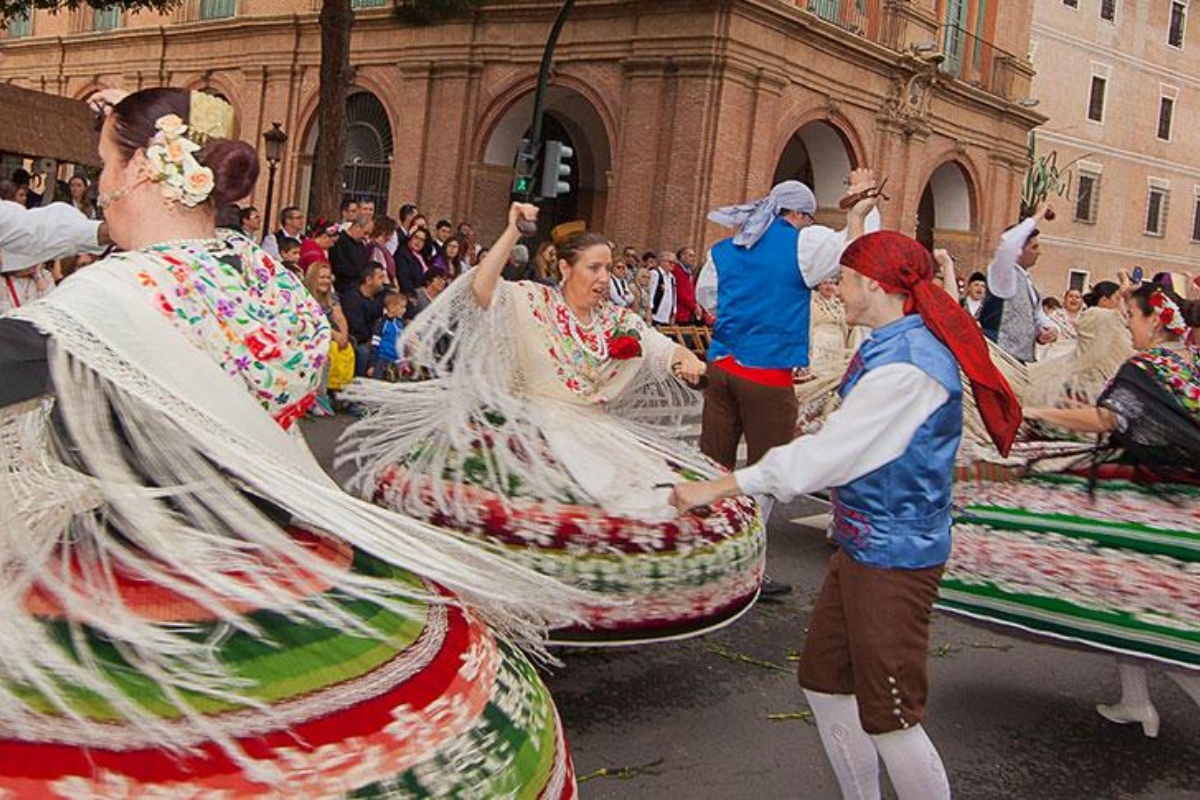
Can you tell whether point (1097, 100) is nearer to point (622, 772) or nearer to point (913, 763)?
point (622, 772)

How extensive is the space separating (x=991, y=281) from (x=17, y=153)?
383 inches

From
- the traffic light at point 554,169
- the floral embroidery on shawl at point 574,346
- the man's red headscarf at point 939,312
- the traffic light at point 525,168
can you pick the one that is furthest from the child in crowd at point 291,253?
the man's red headscarf at point 939,312

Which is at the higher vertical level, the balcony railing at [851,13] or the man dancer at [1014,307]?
the balcony railing at [851,13]

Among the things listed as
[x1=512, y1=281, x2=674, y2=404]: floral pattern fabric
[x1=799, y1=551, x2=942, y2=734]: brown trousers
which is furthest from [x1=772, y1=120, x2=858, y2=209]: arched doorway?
[x1=799, y1=551, x2=942, y2=734]: brown trousers

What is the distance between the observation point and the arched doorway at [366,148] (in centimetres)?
2634

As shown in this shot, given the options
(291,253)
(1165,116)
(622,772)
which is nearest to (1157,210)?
(1165,116)

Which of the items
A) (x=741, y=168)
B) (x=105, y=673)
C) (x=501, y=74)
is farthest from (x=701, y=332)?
(x=105, y=673)

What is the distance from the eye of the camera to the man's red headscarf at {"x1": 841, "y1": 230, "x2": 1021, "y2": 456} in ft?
11.0

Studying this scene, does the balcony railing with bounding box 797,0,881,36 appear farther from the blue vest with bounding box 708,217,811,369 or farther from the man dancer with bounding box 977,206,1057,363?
the blue vest with bounding box 708,217,811,369

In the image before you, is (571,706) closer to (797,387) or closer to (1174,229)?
(797,387)

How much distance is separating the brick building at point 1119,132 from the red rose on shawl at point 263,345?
36.7 meters

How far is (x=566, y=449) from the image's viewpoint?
489 centimetres

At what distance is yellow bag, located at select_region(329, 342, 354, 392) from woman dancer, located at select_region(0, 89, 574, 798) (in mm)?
8784

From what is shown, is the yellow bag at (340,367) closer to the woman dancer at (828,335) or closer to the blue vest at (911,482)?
the woman dancer at (828,335)
